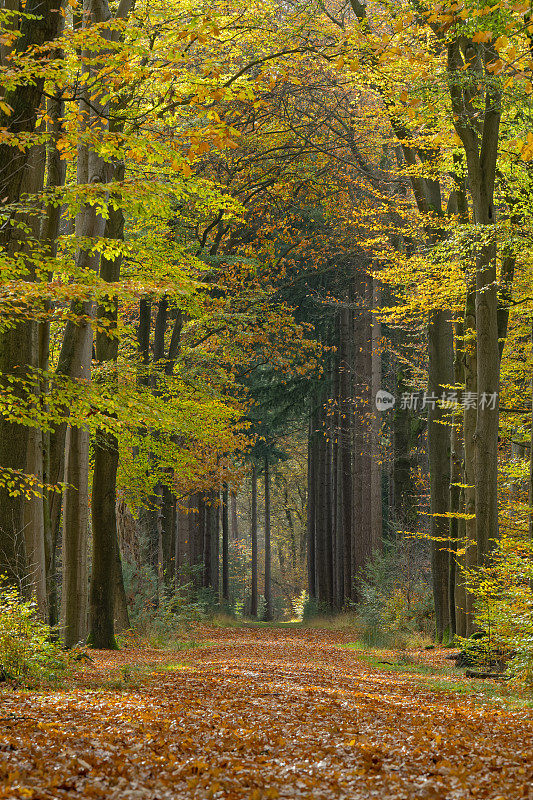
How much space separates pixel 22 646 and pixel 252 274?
17.6 meters

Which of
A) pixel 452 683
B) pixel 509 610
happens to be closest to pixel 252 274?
pixel 452 683

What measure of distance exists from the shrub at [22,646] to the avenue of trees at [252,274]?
0.84 metres

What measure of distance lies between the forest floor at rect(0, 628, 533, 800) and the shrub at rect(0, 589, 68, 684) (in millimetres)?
308

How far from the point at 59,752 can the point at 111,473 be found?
8.77 meters

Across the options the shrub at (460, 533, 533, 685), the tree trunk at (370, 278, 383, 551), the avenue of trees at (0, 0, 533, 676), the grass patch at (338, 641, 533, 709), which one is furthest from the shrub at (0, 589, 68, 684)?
the tree trunk at (370, 278, 383, 551)

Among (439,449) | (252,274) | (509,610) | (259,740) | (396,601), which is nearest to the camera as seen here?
(259,740)

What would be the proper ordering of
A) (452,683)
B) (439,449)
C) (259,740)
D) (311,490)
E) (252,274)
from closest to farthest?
(259,740) < (452,683) < (439,449) < (252,274) < (311,490)

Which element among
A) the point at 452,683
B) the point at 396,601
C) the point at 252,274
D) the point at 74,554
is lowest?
the point at 396,601

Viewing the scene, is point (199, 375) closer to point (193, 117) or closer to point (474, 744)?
point (193, 117)

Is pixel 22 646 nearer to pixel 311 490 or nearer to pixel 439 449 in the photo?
pixel 439 449

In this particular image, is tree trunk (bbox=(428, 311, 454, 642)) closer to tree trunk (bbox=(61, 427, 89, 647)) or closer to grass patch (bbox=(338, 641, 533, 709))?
grass patch (bbox=(338, 641, 533, 709))

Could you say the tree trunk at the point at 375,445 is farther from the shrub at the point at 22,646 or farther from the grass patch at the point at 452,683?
the shrub at the point at 22,646

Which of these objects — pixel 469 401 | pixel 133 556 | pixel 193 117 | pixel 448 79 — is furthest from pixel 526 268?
pixel 133 556

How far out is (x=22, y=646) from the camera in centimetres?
730
